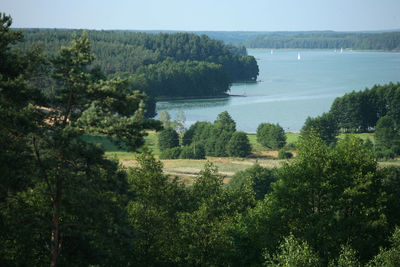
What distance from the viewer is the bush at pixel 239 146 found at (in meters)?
55.4

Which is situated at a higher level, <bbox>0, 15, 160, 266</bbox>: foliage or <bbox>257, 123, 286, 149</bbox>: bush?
<bbox>0, 15, 160, 266</bbox>: foliage

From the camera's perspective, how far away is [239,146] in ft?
182

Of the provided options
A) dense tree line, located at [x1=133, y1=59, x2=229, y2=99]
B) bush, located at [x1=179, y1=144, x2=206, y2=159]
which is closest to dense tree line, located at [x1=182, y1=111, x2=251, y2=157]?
bush, located at [x1=179, y1=144, x2=206, y2=159]

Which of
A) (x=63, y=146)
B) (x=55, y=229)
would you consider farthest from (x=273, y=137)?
(x=63, y=146)

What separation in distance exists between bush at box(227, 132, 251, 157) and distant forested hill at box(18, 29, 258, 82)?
60980 millimetres

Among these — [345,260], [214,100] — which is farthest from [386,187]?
[214,100]

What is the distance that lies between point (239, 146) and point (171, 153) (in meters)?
6.84

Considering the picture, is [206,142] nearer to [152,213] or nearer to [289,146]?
[289,146]

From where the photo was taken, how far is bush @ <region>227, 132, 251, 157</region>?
5544 cm

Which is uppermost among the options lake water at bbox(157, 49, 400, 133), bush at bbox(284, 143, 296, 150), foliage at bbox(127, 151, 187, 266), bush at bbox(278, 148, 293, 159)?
foliage at bbox(127, 151, 187, 266)

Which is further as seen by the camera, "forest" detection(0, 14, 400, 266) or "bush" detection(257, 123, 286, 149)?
"bush" detection(257, 123, 286, 149)

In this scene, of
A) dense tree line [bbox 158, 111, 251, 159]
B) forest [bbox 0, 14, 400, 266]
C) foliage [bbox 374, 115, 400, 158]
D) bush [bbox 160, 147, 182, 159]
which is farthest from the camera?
dense tree line [bbox 158, 111, 251, 159]

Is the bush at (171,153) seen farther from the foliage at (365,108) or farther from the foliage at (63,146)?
the foliage at (63,146)

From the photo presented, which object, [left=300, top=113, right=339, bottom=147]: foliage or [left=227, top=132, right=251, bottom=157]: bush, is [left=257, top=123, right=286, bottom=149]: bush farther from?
[left=300, top=113, right=339, bottom=147]: foliage
